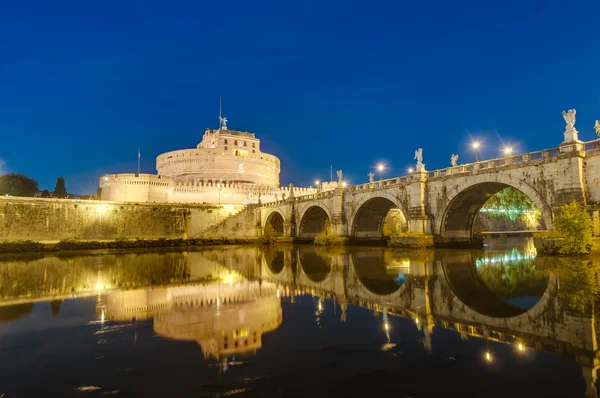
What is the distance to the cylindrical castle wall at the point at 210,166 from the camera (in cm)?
7162

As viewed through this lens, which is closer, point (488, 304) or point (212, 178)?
point (488, 304)

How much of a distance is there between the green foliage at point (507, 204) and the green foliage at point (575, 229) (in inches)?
1620

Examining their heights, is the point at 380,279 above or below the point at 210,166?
below

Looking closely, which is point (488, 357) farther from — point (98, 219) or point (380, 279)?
point (98, 219)

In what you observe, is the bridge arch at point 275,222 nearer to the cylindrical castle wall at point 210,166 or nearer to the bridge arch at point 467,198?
the cylindrical castle wall at point 210,166

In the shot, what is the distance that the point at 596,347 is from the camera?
17.7ft

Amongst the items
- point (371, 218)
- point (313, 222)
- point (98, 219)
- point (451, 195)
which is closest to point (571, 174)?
point (451, 195)

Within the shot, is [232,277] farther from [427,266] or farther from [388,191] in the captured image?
[388,191]

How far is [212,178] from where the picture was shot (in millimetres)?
71750

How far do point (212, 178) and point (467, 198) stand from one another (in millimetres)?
53740

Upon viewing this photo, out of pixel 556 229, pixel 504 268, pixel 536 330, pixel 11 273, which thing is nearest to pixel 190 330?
→ pixel 536 330

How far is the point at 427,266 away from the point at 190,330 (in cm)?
1214

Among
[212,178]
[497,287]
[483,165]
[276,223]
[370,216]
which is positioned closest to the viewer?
[497,287]

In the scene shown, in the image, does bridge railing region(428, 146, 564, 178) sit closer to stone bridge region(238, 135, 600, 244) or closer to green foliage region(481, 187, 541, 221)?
stone bridge region(238, 135, 600, 244)
